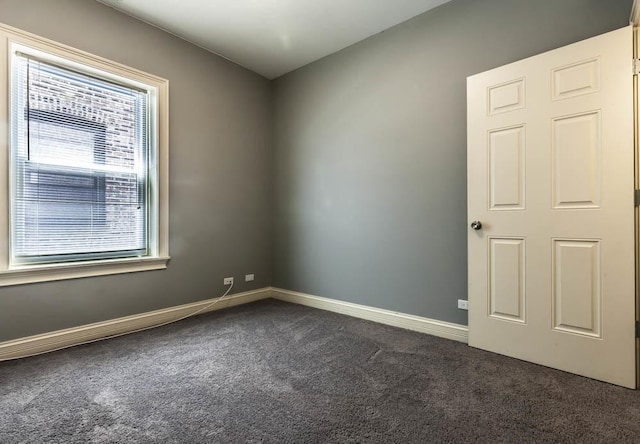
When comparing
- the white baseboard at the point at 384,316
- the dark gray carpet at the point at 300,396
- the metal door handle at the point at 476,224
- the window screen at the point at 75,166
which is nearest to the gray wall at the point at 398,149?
the white baseboard at the point at 384,316

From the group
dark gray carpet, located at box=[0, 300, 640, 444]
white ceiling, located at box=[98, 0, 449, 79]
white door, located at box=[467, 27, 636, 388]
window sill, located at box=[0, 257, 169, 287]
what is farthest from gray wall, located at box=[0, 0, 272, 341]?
white door, located at box=[467, 27, 636, 388]

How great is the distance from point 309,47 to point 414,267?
8.43 ft

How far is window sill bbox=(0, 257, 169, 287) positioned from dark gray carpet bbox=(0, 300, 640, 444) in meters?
0.58

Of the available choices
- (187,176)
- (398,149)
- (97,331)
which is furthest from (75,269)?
(398,149)

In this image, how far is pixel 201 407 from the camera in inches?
63.9

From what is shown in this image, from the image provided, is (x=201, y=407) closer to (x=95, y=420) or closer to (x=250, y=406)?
(x=250, y=406)

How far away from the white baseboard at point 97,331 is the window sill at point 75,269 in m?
0.42

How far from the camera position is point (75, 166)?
2553mm

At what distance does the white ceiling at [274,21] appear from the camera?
264 centimetres

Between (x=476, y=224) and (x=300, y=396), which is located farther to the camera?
(x=476, y=224)

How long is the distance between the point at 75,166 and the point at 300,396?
2.56m

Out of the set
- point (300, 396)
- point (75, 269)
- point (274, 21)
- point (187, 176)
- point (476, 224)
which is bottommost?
point (300, 396)

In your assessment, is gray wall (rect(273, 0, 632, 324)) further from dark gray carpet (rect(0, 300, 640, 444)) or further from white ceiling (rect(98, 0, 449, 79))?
dark gray carpet (rect(0, 300, 640, 444))

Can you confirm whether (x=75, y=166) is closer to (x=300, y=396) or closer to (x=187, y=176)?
(x=187, y=176)
